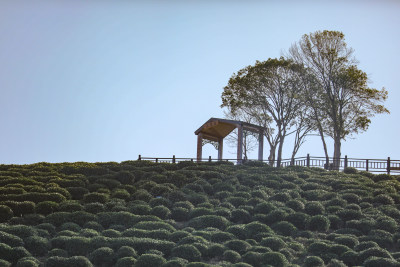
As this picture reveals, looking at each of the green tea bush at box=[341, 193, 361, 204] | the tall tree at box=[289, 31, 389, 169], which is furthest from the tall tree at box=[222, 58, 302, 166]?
the green tea bush at box=[341, 193, 361, 204]

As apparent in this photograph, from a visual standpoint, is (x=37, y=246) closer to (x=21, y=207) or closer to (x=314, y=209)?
(x=21, y=207)

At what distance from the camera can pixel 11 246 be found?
14391mm

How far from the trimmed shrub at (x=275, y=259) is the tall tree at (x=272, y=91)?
2402 centimetres

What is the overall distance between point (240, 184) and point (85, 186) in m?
6.75

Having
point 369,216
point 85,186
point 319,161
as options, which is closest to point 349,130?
point 319,161

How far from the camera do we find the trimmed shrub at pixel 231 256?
13664 mm

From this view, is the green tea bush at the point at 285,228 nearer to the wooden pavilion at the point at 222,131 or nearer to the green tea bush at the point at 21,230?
the green tea bush at the point at 21,230

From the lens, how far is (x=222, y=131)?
3403 cm

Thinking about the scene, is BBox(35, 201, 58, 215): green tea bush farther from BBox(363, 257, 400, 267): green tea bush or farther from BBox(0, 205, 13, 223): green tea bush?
BBox(363, 257, 400, 267): green tea bush

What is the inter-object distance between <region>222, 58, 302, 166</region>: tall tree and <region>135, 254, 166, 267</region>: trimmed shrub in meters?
25.2

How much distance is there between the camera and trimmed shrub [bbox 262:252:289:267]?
13.4m

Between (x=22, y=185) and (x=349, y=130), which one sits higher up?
(x=349, y=130)

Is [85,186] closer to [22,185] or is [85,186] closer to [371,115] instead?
[22,185]

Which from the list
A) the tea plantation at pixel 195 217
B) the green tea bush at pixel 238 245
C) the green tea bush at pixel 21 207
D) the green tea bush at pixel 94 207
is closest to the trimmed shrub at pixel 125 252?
the tea plantation at pixel 195 217
